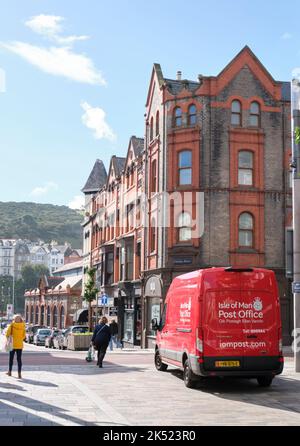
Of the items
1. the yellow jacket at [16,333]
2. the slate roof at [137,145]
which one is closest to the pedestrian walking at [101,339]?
the yellow jacket at [16,333]

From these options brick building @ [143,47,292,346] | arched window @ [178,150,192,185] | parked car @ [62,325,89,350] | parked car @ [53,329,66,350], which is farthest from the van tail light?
parked car @ [53,329,66,350]

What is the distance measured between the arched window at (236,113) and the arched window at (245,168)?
66.5 inches

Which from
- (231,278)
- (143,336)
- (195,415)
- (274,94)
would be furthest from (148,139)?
(195,415)

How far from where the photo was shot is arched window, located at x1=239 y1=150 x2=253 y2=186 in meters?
33.0

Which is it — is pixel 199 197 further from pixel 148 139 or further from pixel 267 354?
pixel 267 354

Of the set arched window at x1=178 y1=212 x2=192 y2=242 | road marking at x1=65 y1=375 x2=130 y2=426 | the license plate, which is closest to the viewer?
road marking at x1=65 y1=375 x2=130 y2=426

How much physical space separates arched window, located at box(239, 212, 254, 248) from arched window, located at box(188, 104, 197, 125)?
5818mm

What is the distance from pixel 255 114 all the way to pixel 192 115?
11.6ft

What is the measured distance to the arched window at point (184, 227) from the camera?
32.4 metres

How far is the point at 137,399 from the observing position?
12445mm

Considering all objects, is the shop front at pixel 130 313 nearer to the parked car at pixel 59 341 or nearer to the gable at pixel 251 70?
the parked car at pixel 59 341

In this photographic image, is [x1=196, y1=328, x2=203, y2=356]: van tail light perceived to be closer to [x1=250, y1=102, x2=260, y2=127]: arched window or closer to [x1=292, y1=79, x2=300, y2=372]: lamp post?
[x1=292, y1=79, x2=300, y2=372]: lamp post
